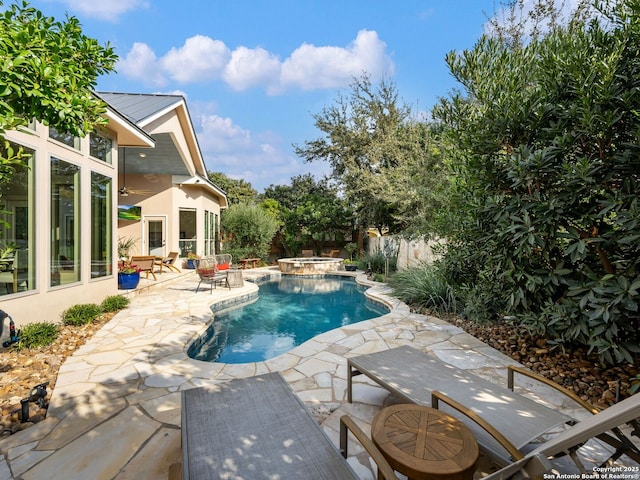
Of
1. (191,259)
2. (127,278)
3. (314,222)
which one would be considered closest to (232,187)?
(314,222)

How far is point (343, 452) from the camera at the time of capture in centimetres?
220

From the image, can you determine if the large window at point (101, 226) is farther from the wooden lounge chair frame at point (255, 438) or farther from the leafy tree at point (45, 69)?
the wooden lounge chair frame at point (255, 438)

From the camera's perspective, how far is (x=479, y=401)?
2.68 metres

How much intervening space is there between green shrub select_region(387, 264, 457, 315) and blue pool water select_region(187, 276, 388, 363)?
87 cm

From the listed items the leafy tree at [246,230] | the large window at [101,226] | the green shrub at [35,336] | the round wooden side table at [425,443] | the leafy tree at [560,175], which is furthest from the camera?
the leafy tree at [246,230]

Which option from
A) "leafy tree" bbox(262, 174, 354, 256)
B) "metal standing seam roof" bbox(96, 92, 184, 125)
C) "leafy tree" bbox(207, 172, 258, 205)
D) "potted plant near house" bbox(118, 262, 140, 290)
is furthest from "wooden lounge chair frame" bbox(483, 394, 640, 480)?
"leafy tree" bbox(207, 172, 258, 205)

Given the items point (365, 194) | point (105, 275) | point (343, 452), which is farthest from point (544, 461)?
point (365, 194)

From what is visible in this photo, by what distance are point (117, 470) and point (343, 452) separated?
5.73 ft

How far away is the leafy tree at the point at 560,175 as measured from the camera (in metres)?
3.10

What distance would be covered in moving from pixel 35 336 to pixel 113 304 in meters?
2.38

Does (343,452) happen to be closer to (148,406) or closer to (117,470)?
(117,470)

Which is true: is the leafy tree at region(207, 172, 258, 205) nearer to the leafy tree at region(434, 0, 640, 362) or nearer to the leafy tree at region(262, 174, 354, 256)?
the leafy tree at region(262, 174, 354, 256)

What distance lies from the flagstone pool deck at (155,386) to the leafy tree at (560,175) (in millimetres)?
1133

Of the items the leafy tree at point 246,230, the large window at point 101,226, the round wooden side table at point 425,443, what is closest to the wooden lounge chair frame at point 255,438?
the round wooden side table at point 425,443
